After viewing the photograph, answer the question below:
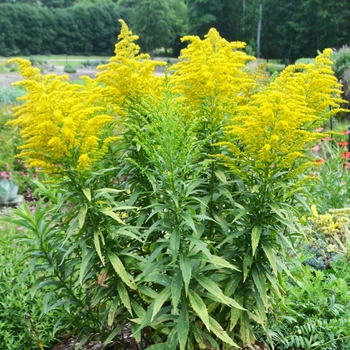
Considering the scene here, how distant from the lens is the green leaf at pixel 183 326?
2.04m

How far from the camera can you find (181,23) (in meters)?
64.5

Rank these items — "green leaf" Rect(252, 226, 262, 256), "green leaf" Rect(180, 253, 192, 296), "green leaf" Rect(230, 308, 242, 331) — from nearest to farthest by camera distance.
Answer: "green leaf" Rect(180, 253, 192, 296), "green leaf" Rect(252, 226, 262, 256), "green leaf" Rect(230, 308, 242, 331)

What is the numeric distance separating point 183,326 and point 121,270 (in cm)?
44

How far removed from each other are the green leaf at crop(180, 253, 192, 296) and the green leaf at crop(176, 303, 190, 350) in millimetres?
165

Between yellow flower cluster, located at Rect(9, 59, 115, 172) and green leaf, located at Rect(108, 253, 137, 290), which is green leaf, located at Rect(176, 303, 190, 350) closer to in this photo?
green leaf, located at Rect(108, 253, 137, 290)

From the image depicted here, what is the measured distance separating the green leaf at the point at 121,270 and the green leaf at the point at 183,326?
29 cm

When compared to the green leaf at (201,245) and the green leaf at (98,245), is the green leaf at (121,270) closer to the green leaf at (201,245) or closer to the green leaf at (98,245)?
the green leaf at (98,245)

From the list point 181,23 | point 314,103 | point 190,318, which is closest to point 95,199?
point 190,318

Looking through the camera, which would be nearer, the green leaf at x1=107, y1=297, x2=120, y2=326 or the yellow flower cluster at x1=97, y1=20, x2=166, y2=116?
the green leaf at x1=107, y1=297, x2=120, y2=326

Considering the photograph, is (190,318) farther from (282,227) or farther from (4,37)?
(4,37)

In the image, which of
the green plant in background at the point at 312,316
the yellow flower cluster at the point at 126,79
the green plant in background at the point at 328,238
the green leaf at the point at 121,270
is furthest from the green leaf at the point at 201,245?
the green plant in background at the point at 328,238

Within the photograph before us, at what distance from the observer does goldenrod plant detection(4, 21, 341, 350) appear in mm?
2080

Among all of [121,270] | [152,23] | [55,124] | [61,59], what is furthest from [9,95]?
[61,59]

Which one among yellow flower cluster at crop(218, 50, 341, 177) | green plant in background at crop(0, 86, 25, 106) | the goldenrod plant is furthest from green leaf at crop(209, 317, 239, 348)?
green plant in background at crop(0, 86, 25, 106)
